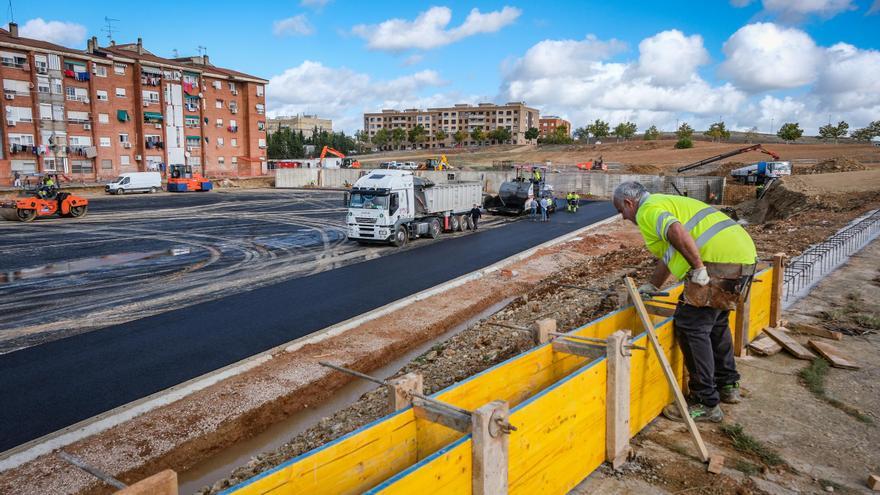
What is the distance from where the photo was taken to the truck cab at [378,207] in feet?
69.7

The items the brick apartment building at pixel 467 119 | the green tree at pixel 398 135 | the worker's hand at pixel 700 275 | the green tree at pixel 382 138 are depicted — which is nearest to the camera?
the worker's hand at pixel 700 275

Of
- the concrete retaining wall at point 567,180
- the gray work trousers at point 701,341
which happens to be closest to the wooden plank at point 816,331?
the gray work trousers at point 701,341

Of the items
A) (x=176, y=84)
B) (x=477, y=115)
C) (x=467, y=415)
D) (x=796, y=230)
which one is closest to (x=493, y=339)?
(x=467, y=415)

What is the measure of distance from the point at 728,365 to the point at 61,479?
7.05m

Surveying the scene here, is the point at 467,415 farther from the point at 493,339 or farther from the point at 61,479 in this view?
the point at 493,339

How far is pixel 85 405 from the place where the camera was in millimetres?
8133

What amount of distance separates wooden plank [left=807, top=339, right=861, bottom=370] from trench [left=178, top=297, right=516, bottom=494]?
5970mm

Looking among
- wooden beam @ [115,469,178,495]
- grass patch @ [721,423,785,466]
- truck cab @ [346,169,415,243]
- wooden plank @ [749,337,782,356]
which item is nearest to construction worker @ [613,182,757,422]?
grass patch @ [721,423,785,466]

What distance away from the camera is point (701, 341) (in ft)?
17.1

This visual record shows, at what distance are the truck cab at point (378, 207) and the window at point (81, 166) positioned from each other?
40.8 metres

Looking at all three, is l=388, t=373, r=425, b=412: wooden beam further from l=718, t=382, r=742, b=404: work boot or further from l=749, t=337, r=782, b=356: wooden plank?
l=749, t=337, r=782, b=356: wooden plank

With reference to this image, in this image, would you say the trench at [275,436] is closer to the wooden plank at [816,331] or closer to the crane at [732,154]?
the wooden plank at [816,331]

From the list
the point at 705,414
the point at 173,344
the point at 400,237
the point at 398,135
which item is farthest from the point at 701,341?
the point at 398,135

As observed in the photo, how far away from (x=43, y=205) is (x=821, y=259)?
31.6 meters
